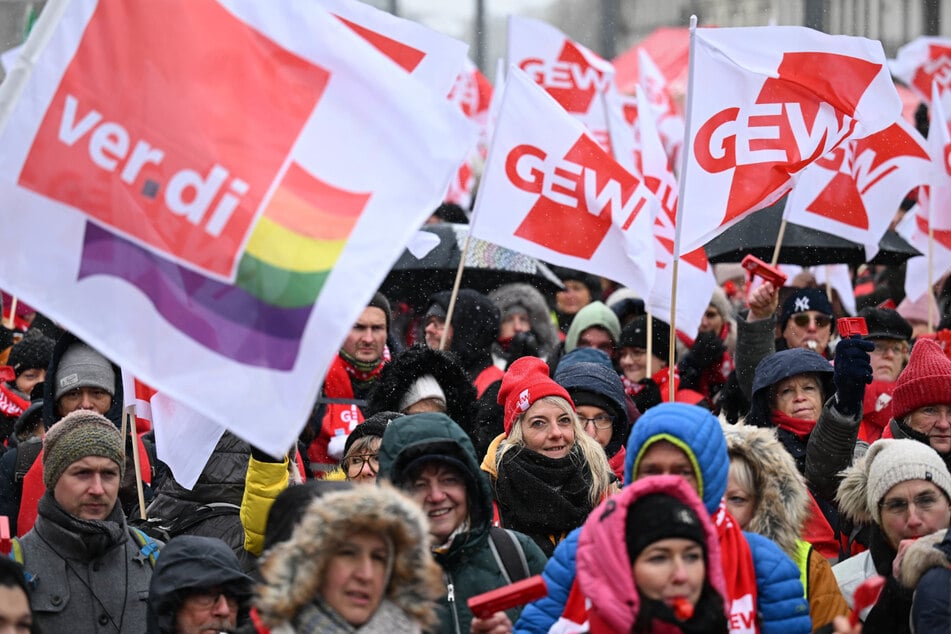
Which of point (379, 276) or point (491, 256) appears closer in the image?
point (379, 276)

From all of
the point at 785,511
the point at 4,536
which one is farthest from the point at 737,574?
the point at 4,536

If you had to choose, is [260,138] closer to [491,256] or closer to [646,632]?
[646,632]

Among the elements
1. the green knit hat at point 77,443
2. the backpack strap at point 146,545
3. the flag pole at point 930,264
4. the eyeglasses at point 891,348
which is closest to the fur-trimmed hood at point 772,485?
the backpack strap at point 146,545

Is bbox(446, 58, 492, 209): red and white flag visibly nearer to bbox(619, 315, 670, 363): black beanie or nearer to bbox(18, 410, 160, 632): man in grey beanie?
bbox(619, 315, 670, 363): black beanie

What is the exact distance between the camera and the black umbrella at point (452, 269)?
9.79 meters

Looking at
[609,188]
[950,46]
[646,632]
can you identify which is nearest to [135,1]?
[646,632]

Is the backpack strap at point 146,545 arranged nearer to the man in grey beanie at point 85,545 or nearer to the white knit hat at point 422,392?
the man in grey beanie at point 85,545

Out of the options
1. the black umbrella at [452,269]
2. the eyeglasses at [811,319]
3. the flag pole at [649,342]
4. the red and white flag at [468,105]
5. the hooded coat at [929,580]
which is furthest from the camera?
the red and white flag at [468,105]

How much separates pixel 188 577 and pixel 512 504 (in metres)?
1.31

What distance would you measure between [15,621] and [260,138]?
141 cm

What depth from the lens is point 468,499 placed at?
4746 millimetres

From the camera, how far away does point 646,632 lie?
3906mm

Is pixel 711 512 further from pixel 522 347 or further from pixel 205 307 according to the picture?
pixel 522 347

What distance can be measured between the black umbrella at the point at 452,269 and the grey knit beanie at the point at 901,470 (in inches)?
184
